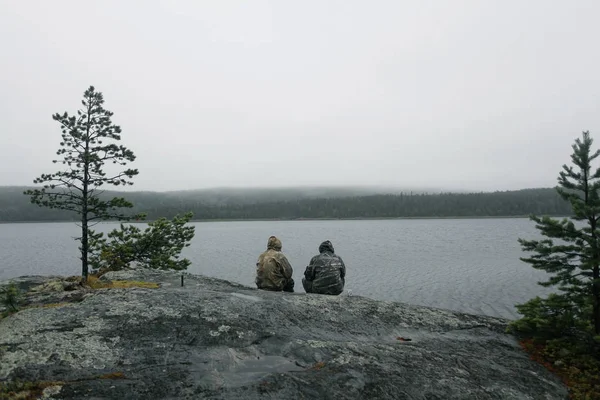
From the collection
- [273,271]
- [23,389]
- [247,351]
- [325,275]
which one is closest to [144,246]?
[273,271]

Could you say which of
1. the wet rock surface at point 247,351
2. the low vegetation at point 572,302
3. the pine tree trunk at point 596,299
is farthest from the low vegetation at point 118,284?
the pine tree trunk at point 596,299

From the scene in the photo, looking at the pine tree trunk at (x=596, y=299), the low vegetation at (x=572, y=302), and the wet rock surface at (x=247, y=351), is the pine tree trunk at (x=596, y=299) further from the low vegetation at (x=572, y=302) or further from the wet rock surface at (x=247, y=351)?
the wet rock surface at (x=247, y=351)

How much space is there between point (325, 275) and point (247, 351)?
527 cm

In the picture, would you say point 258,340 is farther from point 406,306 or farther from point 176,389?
point 406,306

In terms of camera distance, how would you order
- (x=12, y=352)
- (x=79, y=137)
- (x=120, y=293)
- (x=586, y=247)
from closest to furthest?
(x=12, y=352) → (x=120, y=293) → (x=586, y=247) → (x=79, y=137)

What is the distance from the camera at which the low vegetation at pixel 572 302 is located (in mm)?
7293

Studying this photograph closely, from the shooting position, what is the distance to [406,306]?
884 cm

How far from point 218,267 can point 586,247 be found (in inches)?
1617

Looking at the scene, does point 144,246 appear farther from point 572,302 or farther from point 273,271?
point 572,302

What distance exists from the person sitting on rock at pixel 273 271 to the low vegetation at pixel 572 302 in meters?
5.65

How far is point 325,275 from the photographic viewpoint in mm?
10781

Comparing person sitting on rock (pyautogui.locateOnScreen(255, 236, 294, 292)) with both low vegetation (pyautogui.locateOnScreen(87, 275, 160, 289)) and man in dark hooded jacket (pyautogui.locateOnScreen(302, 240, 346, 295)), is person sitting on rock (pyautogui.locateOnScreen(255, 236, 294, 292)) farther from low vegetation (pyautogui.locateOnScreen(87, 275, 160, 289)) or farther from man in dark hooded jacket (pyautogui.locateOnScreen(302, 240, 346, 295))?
low vegetation (pyautogui.locateOnScreen(87, 275, 160, 289))

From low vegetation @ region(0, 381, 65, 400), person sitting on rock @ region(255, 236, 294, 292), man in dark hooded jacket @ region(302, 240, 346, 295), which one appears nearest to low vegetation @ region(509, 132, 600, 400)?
man in dark hooded jacket @ region(302, 240, 346, 295)

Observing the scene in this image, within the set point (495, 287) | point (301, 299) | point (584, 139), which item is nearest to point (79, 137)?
point (301, 299)
